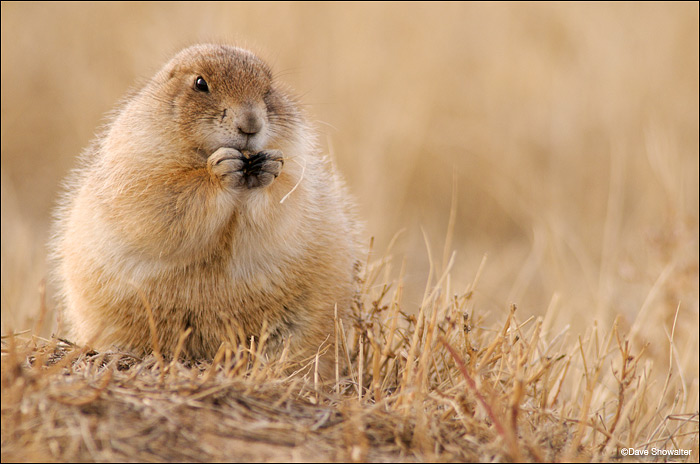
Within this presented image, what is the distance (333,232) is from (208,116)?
0.97 metres

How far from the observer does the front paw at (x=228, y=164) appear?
352 centimetres

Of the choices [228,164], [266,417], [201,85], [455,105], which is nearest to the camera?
[266,417]

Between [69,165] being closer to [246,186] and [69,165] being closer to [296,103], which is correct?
[296,103]

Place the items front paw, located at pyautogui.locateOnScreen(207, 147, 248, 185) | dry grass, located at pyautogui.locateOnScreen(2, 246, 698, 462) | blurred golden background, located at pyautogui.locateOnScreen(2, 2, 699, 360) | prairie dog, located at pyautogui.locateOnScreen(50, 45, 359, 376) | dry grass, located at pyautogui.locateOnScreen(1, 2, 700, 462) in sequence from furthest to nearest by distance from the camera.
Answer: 1. blurred golden background, located at pyautogui.locateOnScreen(2, 2, 699, 360)
2. dry grass, located at pyautogui.locateOnScreen(1, 2, 700, 462)
3. prairie dog, located at pyautogui.locateOnScreen(50, 45, 359, 376)
4. front paw, located at pyautogui.locateOnScreen(207, 147, 248, 185)
5. dry grass, located at pyautogui.locateOnScreen(2, 246, 698, 462)

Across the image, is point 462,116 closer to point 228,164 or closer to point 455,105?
point 455,105

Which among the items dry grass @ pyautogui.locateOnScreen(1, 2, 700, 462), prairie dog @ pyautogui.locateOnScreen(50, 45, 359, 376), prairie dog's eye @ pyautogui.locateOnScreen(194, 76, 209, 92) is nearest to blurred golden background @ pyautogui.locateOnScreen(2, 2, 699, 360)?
dry grass @ pyautogui.locateOnScreen(1, 2, 700, 462)

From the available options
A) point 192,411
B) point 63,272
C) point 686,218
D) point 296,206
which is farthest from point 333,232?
point 686,218

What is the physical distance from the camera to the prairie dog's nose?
3527mm

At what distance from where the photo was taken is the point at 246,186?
3.63 m

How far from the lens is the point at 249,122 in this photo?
353 cm

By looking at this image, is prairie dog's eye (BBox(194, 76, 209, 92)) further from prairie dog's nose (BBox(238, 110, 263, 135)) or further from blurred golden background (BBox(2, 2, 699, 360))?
blurred golden background (BBox(2, 2, 699, 360))

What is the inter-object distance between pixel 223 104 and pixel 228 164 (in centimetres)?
27

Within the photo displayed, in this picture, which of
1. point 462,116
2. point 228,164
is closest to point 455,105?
point 462,116

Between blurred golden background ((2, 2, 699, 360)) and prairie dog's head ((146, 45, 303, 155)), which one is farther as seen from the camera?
blurred golden background ((2, 2, 699, 360))
